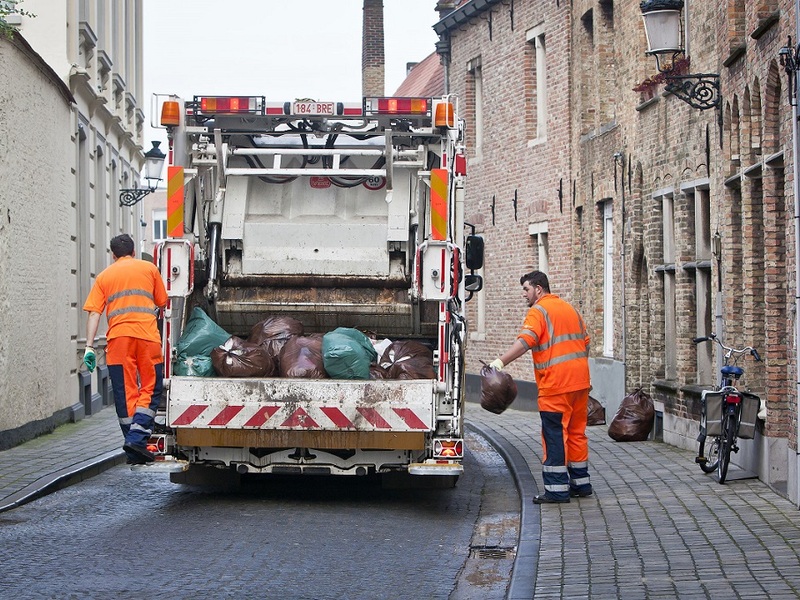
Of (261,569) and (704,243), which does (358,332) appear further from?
(704,243)

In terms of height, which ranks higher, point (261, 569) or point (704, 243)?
point (704, 243)

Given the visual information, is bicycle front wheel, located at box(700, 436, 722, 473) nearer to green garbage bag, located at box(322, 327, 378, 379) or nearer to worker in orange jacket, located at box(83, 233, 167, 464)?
green garbage bag, located at box(322, 327, 378, 379)

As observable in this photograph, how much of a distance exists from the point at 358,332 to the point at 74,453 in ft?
13.5

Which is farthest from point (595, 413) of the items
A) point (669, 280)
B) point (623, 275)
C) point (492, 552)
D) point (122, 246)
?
point (492, 552)

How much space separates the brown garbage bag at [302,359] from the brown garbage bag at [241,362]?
111 mm

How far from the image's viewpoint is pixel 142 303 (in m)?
10.6

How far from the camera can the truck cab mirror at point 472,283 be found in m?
11.6

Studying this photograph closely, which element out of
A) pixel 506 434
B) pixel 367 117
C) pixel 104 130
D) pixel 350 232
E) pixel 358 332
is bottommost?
pixel 506 434

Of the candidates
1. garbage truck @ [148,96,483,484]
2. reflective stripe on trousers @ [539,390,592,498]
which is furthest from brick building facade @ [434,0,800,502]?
garbage truck @ [148,96,483,484]

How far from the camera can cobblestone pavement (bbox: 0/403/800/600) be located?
695 centimetres

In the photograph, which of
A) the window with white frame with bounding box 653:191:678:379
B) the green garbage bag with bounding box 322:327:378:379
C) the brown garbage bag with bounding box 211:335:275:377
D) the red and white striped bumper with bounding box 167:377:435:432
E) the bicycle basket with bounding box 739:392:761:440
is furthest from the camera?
the window with white frame with bounding box 653:191:678:379

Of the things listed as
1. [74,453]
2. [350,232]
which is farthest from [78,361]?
[350,232]

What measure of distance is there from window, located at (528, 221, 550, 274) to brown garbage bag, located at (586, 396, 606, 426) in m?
4.61

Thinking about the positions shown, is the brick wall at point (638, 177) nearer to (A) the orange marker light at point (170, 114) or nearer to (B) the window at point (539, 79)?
(B) the window at point (539, 79)
